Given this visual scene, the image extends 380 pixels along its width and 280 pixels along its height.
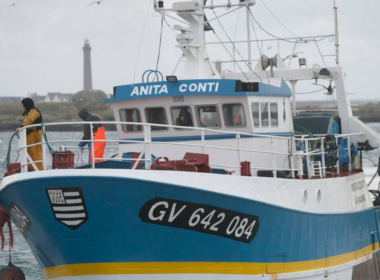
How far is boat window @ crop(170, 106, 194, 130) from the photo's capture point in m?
13.3

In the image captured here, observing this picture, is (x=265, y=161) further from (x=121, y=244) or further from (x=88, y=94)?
(x=88, y=94)

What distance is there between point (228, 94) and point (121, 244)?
12.4 feet

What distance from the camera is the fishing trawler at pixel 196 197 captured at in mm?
10242

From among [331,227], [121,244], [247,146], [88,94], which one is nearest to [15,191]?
[121,244]

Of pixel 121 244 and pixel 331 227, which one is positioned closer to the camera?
pixel 121 244

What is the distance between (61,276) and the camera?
435 inches

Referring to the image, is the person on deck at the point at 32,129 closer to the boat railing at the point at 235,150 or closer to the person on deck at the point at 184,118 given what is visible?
the boat railing at the point at 235,150

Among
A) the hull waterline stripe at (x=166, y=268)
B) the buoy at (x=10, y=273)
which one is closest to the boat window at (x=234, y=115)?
the hull waterline stripe at (x=166, y=268)

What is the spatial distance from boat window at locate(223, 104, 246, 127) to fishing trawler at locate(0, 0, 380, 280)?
18mm

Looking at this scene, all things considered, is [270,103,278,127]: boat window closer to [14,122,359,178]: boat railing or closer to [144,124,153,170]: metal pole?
[14,122,359,178]: boat railing

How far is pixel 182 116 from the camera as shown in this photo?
1332 cm

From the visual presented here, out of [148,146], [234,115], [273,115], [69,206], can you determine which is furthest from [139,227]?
[273,115]

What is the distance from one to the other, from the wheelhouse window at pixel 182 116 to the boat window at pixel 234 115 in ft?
2.13

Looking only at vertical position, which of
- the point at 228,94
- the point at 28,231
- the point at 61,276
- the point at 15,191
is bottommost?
the point at 61,276
